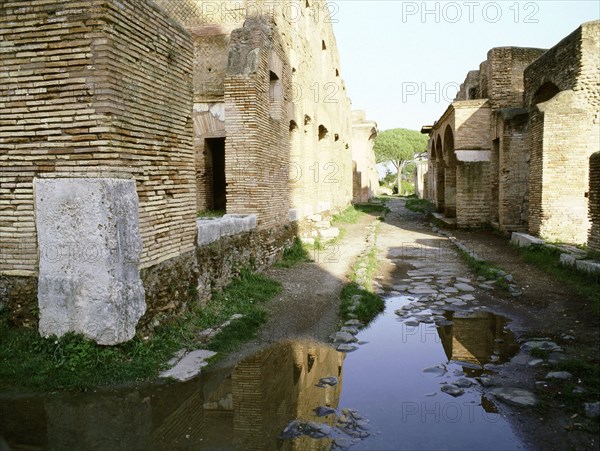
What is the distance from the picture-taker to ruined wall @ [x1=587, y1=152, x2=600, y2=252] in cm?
754

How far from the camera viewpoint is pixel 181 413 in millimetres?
3686

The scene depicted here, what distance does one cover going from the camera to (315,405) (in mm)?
3854

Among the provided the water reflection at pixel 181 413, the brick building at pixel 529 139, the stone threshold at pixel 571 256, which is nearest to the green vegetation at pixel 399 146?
the brick building at pixel 529 139

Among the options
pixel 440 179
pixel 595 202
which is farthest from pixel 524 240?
pixel 440 179

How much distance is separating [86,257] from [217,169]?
29.3ft

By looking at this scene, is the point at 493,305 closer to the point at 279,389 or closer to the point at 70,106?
the point at 279,389

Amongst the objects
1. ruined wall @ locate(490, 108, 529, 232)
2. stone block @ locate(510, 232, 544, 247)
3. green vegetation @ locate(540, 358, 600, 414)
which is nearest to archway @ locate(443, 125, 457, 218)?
ruined wall @ locate(490, 108, 529, 232)

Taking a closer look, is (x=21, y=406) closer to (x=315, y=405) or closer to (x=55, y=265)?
(x=55, y=265)

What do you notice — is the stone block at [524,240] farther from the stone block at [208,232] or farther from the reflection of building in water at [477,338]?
the stone block at [208,232]

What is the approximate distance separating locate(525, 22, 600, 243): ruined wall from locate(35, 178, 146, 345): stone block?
9634mm

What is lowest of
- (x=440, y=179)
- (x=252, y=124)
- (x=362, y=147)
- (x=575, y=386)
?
(x=575, y=386)

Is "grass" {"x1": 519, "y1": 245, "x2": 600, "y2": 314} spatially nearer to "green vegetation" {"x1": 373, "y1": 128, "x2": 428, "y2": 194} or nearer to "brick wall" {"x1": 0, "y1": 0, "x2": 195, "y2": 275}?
"brick wall" {"x1": 0, "y1": 0, "x2": 195, "y2": 275}

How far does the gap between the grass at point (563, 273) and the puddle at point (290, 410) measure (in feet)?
7.72

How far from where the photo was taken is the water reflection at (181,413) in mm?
3264
